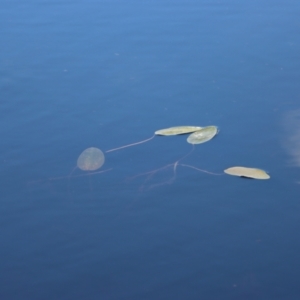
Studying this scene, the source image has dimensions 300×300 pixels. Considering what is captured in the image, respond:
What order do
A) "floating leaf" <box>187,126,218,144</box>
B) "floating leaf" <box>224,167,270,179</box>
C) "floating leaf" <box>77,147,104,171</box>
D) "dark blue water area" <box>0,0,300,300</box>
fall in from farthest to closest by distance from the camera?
"floating leaf" <box>187,126,218,144</box> → "floating leaf" <box>77,147,104,171</box> → "floating leaf" <box>224,167,270,179</box> → "dark blue water area" <box>0,0,300,300</box>

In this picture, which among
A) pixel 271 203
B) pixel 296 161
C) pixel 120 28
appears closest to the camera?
pixel 271 203

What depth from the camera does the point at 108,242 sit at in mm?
2480

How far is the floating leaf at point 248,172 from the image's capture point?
9.04 ft

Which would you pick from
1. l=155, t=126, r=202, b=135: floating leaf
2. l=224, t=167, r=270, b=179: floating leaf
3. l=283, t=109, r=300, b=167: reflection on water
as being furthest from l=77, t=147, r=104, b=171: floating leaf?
l=283, t=109, r=300, b=167: reflection on water

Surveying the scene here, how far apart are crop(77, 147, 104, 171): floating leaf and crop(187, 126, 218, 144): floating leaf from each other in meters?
0.48

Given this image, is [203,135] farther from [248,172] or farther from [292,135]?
[292,135]

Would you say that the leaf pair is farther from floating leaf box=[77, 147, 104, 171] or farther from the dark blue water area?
floating leaf box=[77, 147, 104, 171]

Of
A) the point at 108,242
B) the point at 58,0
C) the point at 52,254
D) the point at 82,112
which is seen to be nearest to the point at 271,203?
the point at 108,242

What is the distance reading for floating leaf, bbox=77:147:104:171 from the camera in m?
2.88

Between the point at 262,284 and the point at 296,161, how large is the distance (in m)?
0.83

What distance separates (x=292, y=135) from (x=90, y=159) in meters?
1.09

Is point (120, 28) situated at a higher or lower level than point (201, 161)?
higher

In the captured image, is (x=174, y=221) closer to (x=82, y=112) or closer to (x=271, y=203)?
(x=271, y=203)

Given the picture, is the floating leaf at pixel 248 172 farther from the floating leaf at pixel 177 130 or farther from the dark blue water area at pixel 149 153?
the floating leaf at pixel 177 130
